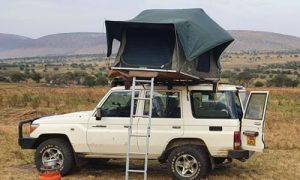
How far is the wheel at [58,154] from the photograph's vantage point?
1059 cm

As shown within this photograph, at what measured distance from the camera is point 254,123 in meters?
9.90

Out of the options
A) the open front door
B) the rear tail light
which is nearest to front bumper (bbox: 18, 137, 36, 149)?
the rear tail light

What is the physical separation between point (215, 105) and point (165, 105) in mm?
952

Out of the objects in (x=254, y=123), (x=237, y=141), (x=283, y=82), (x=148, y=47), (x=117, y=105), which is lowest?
(x=237, y=141)

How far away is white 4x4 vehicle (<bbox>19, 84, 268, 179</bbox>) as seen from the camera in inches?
392

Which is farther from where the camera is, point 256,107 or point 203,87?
point 203,87

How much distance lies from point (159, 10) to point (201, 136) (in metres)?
2.89

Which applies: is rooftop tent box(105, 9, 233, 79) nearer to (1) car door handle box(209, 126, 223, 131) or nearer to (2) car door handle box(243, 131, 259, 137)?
(1) car door handle box(209, 126, 223, 131)

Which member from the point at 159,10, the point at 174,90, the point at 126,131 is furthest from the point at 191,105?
the point at 159,10

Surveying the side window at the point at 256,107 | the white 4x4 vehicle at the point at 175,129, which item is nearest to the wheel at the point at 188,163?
the white 4x4 vehicle at the point at 175,129

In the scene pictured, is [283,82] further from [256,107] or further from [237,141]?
[237,141]

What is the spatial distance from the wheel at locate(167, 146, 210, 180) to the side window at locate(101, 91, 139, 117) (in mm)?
1255

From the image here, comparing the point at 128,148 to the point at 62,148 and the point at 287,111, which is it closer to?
the point at 62,148

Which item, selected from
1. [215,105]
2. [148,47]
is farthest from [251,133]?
[148,47]
